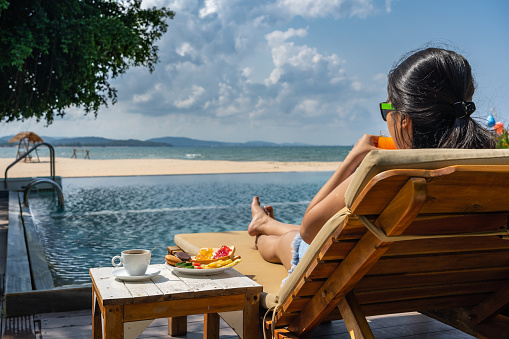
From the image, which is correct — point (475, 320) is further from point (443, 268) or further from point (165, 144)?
point (165, 144)

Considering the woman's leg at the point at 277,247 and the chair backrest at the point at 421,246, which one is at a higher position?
the chair backrest at the point at 421,246

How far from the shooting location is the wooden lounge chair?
102 cm

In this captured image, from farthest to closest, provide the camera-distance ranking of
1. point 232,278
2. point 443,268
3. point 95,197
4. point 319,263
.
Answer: point 95,197
point 232,278
point 443,268
point 319,263

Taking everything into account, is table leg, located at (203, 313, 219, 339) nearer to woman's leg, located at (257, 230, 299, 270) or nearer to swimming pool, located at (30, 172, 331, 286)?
woman's leg, located at (257, 230, 299, 270)

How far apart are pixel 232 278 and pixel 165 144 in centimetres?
7684

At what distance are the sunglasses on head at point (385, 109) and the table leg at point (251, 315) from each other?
2.44ft

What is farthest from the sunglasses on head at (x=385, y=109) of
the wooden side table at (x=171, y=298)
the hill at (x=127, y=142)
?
the hill at (x=127, y=142)

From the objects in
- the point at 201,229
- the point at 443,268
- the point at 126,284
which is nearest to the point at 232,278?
the point at 126,284

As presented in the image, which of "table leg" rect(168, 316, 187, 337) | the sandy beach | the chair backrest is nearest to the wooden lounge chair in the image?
the chair backrest

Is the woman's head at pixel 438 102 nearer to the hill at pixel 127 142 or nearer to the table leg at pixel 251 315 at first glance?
the table leg at pixel 251 315

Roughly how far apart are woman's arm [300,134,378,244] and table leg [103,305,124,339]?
2.22 ft

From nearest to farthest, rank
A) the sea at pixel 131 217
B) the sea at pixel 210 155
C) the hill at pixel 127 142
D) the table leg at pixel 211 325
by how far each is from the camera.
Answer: the table leg at pixel 211 325 → the sea at pixel 131 217 → the sea at pixel 210 155 → the hill at pixel 127 142

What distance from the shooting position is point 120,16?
33.9ft

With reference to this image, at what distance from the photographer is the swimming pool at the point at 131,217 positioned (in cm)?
525
